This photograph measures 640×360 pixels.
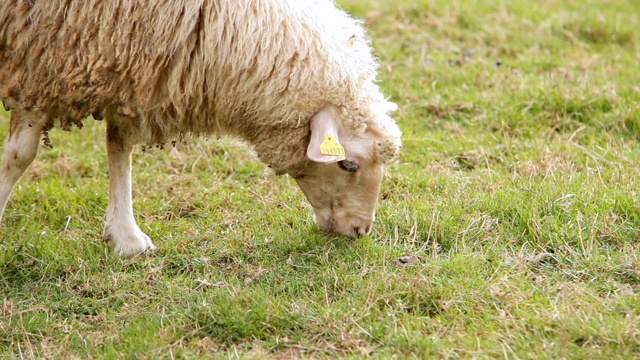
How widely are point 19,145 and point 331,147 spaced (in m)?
1.57

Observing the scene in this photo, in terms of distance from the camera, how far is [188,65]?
4.62m

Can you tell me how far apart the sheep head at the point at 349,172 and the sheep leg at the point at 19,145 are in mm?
1304

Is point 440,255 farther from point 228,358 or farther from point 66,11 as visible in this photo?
point 66,11

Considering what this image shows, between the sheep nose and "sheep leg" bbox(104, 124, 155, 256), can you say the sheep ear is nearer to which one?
the sheep nose

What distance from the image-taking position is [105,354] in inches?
160

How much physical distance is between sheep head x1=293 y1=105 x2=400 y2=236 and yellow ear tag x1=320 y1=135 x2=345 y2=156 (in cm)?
4

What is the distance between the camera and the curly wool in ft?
14.9

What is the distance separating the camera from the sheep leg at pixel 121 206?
5.14 meters

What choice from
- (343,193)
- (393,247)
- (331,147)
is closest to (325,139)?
(331,147)

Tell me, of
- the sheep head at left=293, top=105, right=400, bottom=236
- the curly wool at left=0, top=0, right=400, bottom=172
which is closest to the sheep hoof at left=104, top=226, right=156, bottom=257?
the curly wool at left=0, top=0, right=400, bottom=172

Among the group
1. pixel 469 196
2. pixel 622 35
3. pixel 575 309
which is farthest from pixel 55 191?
pixel 622 35

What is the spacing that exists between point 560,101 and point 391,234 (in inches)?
93.1

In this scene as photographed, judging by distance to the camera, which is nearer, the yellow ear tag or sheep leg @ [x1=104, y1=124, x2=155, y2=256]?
the yellow ear tag

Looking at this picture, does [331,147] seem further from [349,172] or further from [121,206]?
[121,206]
